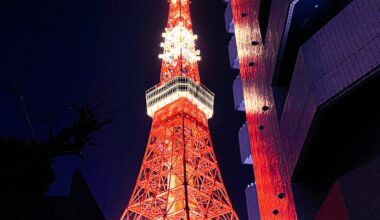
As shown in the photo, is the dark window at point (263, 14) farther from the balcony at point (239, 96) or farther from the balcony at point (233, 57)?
the balcony at point (233, 57)

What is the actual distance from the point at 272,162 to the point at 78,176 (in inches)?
235

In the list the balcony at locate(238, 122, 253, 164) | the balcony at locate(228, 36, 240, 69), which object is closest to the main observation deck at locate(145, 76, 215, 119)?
the balcony at locate(228, 36, 240, 69)

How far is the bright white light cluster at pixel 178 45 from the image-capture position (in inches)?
1416

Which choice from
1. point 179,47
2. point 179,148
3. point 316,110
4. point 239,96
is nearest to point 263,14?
→ point 239,96

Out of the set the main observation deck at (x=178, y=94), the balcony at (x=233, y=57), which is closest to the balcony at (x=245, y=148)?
the balcony at (x=233, y=57)

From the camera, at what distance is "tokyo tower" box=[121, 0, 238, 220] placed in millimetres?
27953

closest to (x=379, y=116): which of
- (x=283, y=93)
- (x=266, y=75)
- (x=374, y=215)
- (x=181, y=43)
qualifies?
(x=374, y=215)

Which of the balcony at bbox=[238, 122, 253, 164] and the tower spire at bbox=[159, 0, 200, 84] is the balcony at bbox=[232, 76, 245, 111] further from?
the tower spire at bbox=[159, 0, 200, 84]

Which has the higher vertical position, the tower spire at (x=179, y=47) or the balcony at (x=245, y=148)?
the tower spire at (x=179, y=47)

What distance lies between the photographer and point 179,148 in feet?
102

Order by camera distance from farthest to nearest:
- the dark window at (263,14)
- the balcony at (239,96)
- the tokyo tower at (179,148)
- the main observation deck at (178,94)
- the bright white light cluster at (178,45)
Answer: the bright white light cluster at (178,45) → the main observation deck at (178,94) → the tokyo tower at (179,148) → the balcony at (239,96) → the dark window at (263,14)

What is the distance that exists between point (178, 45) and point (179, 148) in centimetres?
973

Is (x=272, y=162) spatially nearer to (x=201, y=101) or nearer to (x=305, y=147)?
(x=305, y=147)

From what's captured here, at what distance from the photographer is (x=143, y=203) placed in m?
28.3
